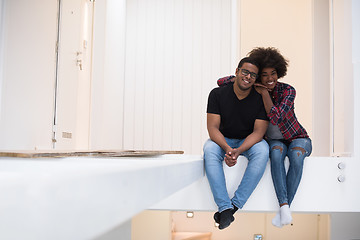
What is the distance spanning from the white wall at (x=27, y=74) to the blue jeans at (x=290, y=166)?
1537 millimetres

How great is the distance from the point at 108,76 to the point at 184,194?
1.70m

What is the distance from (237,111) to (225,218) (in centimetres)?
67

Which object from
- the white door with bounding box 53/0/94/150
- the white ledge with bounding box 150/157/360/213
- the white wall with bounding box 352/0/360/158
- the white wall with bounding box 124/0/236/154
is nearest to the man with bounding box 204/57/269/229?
the white ledge with bounding box 150/157/360/213

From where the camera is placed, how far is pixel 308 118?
18.6ft

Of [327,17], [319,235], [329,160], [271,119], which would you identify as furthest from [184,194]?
[319,235]

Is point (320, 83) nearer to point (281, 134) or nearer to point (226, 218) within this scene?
point (281, 134)

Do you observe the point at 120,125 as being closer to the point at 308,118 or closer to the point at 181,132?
the point at 181,132

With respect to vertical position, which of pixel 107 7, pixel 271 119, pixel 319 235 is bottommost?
pixel 319 235

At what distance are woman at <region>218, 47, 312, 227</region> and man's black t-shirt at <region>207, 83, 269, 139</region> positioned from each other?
2.0 inches

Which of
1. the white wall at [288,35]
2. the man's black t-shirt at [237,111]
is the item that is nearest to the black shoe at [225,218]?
the man's black t-shirt at [237,111]

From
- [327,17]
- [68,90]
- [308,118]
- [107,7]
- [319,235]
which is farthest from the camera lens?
[319,235]

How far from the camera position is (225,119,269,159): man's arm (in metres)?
2.54

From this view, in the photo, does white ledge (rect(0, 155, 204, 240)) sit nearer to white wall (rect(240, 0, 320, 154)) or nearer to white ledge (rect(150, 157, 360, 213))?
white ledge (rect(150, 157, 360, 213))

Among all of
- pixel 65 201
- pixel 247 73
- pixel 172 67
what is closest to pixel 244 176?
pixel 247 73
